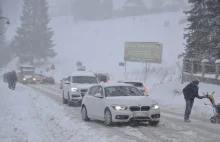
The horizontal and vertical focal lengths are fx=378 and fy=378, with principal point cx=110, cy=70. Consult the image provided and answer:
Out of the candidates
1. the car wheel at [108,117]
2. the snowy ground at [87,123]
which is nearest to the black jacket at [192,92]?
the snowy ground at [87,123]

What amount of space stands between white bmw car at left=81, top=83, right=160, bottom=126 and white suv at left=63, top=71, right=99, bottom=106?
238 inches

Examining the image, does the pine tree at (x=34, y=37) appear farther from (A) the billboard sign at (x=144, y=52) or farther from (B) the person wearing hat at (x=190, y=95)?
(B) the person wearing hat at (x=190, y=95)

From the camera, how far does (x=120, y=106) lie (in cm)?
1238

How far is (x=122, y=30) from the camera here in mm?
112312

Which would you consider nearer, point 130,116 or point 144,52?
point 130,116

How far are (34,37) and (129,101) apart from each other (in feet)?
248

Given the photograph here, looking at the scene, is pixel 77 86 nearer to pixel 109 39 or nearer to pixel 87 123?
pixel 87 123

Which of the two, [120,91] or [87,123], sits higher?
[120,91]

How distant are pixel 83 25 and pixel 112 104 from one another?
11934 centimetres

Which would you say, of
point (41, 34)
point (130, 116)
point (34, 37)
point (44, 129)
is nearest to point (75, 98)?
point (44, 129)

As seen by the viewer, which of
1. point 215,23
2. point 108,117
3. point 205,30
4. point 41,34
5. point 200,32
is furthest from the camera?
point 41,34

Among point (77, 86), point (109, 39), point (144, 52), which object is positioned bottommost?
point (77, 86)

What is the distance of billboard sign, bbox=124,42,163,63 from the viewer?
145 ft

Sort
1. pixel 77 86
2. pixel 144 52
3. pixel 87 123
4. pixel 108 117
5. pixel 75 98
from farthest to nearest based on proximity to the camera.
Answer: pixel 144 52, pixel 77 86, pixel 75 98, pixel 87 123, pixel 108 117
